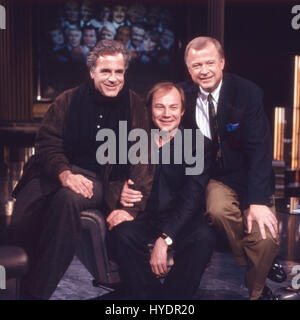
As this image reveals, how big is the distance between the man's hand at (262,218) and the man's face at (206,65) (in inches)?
25.6

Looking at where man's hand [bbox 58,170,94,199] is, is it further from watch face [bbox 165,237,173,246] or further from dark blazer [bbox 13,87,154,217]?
watch face [bbox 165,237,173,246]

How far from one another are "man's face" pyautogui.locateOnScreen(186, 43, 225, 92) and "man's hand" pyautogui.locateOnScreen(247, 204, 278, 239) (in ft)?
2.13

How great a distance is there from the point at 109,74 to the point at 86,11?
3985mm

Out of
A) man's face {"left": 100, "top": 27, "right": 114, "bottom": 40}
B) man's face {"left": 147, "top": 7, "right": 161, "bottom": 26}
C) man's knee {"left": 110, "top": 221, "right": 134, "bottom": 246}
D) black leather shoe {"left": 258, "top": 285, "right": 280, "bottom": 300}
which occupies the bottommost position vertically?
black leather shoe {"left": 258, "top": 285, "right": 280, "bottom": 300}

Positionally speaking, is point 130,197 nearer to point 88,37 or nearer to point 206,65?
point 206,65

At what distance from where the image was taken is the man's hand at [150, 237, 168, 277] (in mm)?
2264

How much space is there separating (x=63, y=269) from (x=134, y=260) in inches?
13.5

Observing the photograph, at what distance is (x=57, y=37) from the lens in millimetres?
6258

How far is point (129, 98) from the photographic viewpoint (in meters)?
2.63

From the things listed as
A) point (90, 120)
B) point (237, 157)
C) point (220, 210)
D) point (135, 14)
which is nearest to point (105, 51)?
point (90, 120)

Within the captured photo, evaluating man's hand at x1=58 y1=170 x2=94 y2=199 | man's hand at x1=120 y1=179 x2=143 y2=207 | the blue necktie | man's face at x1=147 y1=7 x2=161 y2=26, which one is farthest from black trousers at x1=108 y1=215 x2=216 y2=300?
man's face at x1=147 y1=7 x2=161 y2=26

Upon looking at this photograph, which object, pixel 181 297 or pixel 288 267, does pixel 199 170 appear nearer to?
pixel 181 297
